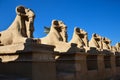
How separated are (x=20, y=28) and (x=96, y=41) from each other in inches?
396

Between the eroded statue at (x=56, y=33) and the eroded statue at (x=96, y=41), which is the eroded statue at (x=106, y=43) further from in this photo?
the eroded statue at (x=56, y=33)

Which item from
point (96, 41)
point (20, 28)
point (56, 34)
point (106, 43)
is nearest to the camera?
point (20, 28)

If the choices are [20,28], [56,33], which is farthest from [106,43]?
[20,28]

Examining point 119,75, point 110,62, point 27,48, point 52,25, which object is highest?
point 52,25

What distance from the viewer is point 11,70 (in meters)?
8.42

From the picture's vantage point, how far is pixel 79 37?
16047 mm

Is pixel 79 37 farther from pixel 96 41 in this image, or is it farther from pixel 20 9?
pixel 20 9

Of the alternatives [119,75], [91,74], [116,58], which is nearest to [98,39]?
[116,58]

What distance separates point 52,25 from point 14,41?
418 cm

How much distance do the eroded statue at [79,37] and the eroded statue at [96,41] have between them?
264 cm

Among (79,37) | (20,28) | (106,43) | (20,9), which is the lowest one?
(106,43)

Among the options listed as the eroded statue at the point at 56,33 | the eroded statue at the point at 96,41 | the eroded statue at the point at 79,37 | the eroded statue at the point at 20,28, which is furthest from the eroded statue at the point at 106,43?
the eroded statue at the point at 20,28

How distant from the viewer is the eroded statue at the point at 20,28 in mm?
10227

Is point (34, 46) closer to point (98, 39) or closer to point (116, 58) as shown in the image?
point (116, 58)
